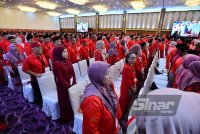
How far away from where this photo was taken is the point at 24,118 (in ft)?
10.5

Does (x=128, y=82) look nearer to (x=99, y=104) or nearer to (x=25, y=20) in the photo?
(x=99, y=104)

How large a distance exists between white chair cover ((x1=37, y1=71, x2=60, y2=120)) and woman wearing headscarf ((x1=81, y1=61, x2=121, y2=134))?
5.43 feet

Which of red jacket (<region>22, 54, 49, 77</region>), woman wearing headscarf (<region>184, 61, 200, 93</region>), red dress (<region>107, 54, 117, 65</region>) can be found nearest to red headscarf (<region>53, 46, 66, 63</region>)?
red jacket (<region>22, 54, 49, 77</region>)

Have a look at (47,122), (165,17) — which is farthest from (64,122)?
(165,17)

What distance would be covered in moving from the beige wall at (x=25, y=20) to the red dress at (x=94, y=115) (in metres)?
22.8

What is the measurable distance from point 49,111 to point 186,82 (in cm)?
259

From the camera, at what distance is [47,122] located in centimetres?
306

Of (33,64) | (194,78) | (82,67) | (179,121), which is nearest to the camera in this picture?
(179,121)

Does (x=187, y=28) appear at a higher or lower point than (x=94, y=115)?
higher

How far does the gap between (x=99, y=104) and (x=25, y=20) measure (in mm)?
24642

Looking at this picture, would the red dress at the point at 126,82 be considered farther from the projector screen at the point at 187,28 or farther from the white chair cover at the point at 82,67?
the projector screen at the point at 187,28

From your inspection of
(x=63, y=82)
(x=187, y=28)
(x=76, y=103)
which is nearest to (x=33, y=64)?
(x=63, y=82)

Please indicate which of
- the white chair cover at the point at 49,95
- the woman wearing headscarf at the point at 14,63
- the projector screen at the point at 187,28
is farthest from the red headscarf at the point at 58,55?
the projector screen at the point at 187,28

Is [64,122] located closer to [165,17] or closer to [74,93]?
[74,93]
